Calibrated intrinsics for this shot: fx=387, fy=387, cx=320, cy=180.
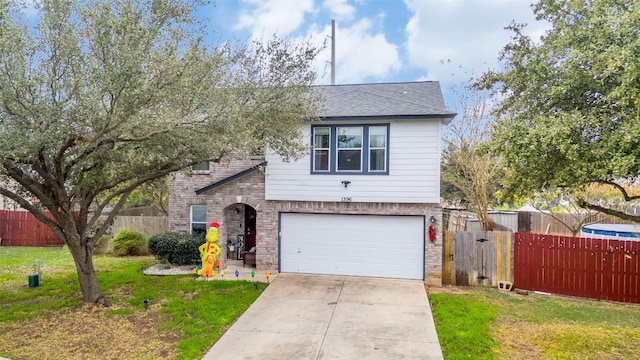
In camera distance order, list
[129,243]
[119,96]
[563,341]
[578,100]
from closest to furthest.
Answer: [119,96] → [578,100] → [563,341] → [129,243]

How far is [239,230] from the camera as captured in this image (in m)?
14.0

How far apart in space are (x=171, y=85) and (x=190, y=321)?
4.76 metres

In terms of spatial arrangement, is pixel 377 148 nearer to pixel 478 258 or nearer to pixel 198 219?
pixel 478 258

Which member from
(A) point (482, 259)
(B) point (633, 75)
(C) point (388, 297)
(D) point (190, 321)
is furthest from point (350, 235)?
(B) point (633, 75)

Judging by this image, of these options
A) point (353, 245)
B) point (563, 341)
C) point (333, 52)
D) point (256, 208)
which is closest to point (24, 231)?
point (256, 208)

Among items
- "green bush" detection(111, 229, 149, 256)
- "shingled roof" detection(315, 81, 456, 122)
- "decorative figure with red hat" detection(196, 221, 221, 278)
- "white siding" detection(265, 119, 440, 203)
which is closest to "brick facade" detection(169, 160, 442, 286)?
"white siding" detection(265, 119, 440, 203)

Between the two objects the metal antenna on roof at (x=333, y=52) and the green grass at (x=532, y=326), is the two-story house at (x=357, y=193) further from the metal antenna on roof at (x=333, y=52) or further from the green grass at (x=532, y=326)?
the metal antenna on roof at (x=333, y=52)

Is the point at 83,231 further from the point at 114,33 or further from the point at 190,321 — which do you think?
the point at 114,33

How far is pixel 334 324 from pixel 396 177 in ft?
16.4

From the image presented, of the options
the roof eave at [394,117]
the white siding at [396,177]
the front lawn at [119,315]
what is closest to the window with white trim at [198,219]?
the front lawn at [119,315]

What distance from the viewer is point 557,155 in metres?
6.75

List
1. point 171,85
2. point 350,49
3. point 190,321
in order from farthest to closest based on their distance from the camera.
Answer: point 350,49, point 190,321, point 171,85

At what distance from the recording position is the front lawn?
6730 millimetres

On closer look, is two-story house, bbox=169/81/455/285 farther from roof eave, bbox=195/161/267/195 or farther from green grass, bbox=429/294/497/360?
green grass, bbox=429/294/497/360
